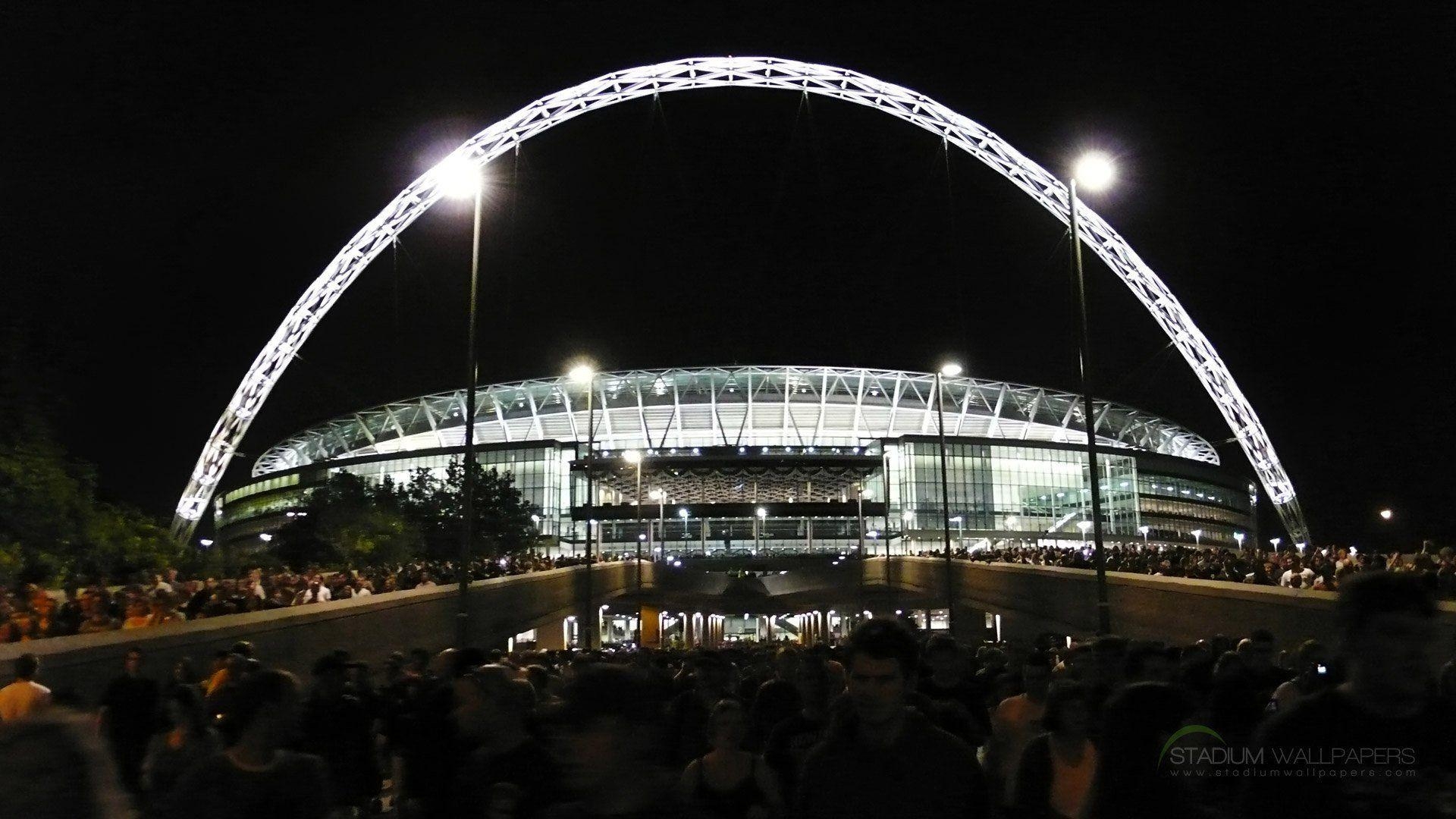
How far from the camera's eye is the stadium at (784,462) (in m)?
110

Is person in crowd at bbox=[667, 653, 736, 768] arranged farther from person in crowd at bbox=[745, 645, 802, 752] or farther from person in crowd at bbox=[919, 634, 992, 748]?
person in crowd at bbox=[919, 634, 992, 748]

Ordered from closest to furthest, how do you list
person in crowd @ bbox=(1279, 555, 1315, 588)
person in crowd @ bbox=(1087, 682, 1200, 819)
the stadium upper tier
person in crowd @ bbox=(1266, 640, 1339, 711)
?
person in crowd @ bbox=(1087, 682, 1200, 819) → person in crowd @ bbox=(1266, 640, 1339, 711) → person in crowd @ bbox=(1279, 555, 1315, 588) → the stadium upper tier

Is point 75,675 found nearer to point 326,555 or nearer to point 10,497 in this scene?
point 10,497

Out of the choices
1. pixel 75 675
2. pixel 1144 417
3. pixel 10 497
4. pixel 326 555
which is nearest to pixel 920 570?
pixel 326 555

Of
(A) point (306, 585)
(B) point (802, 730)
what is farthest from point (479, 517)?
(B) point (802, 730)

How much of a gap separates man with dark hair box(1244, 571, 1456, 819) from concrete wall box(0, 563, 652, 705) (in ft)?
23.1

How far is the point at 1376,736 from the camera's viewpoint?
10.5ft

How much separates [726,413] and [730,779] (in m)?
120

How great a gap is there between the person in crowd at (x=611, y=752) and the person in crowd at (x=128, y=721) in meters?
7.58

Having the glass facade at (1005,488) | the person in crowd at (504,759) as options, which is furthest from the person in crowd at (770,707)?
the glass facade at (1005,488)

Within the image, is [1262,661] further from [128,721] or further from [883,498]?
[883,498]

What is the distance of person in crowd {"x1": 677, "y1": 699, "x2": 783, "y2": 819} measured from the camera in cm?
548

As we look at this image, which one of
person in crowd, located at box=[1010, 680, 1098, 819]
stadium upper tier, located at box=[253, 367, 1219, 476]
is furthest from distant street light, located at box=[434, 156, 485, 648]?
stadium upper tier, located at box=[253, 367, 1219, 476]

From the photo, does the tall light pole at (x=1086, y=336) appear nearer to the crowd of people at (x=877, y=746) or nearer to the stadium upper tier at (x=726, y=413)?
the crowd of people at (x=877, y=746)
